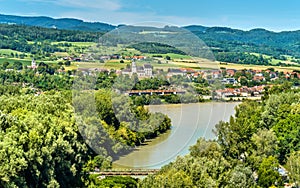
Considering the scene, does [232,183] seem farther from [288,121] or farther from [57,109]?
[288,121]

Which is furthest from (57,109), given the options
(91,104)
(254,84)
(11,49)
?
(11,49)

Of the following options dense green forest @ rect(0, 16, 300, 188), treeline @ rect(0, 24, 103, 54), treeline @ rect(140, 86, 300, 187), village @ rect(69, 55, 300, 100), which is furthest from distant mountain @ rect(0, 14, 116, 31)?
dense green forest @ rect(0, 16, 300, 188)

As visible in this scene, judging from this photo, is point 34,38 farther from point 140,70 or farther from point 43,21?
point 43,21

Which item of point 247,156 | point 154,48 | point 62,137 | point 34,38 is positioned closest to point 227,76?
point 247,156

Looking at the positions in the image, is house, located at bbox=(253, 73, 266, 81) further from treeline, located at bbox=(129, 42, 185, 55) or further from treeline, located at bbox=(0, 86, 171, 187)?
treeline, located at bbox=(129, 42, 185, 55)

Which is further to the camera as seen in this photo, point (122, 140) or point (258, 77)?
point (258, 77)

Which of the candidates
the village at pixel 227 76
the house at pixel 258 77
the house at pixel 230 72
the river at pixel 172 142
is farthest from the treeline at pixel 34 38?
the river at pixel 172 142

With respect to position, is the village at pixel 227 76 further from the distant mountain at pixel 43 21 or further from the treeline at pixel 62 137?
the distant mountain at pixel 43 21

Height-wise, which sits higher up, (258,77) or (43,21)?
(43,21)
